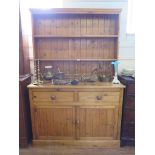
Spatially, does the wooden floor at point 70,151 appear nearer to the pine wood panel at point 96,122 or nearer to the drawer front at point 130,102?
the pine wood panel at point 96,122

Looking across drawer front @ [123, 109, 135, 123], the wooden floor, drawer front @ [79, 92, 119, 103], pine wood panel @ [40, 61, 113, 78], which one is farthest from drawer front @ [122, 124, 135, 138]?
pine wood panel @ [40, 61, 113, 78]

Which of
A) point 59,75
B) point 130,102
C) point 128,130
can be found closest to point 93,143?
point 128,130

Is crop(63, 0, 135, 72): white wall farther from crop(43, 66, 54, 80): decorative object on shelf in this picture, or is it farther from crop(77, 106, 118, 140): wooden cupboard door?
crop(43, 66, 54, 80): decorative object on shelf

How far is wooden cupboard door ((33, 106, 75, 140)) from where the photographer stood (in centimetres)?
225

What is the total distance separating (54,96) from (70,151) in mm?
759

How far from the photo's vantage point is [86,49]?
2.57 metres

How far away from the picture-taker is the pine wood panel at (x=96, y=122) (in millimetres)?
2238

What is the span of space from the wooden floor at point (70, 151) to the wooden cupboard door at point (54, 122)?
0.14 meters

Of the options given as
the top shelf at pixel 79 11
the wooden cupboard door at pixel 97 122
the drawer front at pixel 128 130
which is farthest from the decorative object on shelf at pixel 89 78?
the top shelf at pixel 79 11

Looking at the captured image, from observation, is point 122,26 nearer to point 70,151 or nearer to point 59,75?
point 59,75
